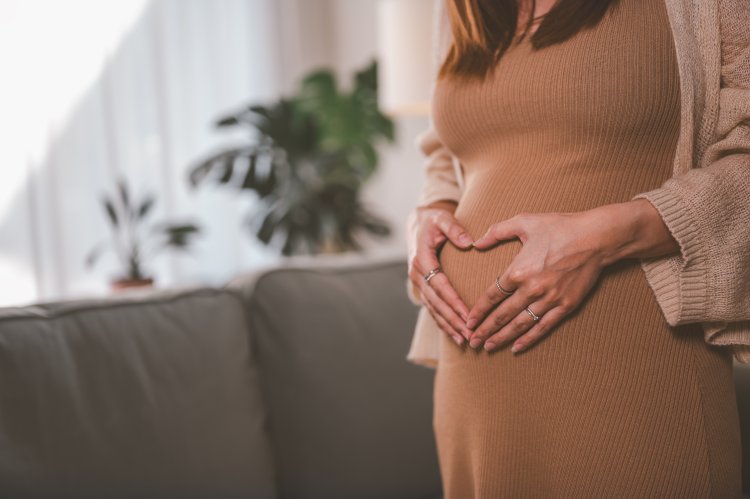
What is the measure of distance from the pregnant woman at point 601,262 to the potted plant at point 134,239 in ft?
5.64

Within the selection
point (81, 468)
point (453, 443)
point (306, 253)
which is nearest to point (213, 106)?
point (306, 253)

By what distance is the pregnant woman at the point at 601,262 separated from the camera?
72 centimetres

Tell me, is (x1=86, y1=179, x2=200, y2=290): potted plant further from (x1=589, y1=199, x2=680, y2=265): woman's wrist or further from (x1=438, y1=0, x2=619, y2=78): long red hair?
(x1=589, y1=199, x2=680, y2=265): woman's wrist

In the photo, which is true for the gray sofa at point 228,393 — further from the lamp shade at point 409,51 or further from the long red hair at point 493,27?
the lamp shade at point 409,51

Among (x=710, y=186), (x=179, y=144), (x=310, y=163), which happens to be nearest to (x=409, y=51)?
(x=310, y=163)

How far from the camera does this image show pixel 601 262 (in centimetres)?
73

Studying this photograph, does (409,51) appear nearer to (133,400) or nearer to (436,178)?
(436,178)

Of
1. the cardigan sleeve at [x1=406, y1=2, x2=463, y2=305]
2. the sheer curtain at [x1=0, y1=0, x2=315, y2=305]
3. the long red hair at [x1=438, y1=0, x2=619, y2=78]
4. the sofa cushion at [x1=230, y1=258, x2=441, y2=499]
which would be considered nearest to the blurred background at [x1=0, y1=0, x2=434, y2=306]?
the sheer curtain at [x1=0, y1=0, x2=315, y2=305]

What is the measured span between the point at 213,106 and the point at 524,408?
115 inches

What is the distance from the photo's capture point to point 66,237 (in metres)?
2.98

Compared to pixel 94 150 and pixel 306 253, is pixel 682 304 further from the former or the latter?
pixel 94 150

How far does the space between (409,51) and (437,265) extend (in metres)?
1.58

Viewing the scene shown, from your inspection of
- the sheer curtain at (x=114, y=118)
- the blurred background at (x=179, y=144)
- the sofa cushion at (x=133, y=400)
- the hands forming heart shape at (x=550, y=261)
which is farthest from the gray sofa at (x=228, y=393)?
the sheer curtain at (x=114, y=118)

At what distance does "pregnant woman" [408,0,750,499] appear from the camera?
720 millimetres
